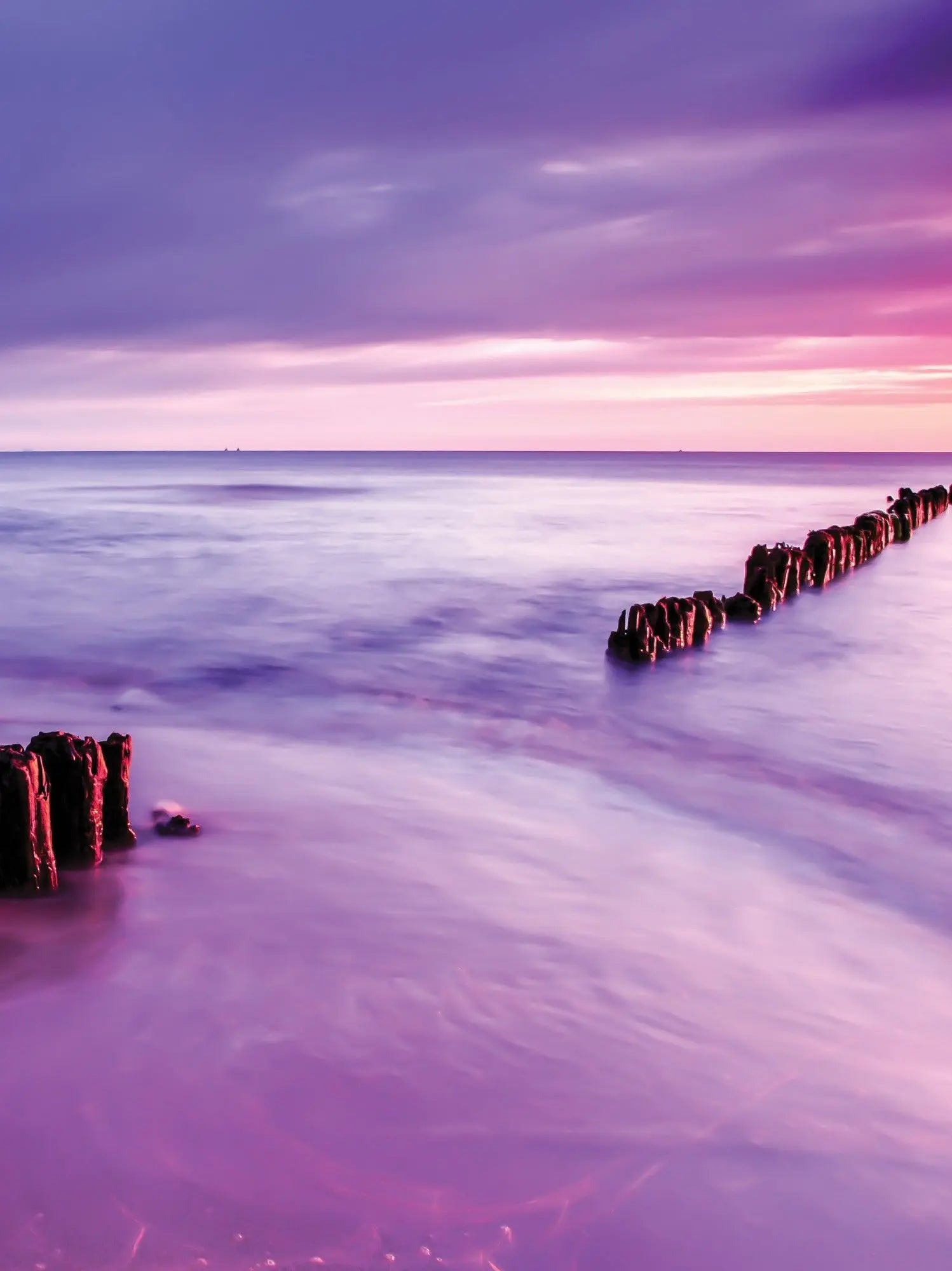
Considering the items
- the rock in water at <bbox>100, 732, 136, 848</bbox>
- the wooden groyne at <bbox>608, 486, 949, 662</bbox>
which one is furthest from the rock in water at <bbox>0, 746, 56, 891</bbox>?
the wooden groyne at <bbox>608, 486, 949, 662</bbox>

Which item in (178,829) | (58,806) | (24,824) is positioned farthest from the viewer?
(178,829)

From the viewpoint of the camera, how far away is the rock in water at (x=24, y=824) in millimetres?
4590

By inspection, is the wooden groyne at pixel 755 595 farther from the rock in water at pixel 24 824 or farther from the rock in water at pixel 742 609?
the rock in water at pixel 24 824

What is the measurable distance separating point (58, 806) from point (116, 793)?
15.0 inches

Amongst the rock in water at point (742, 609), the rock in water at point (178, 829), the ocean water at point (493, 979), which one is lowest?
the ocean water at point (493, 979)

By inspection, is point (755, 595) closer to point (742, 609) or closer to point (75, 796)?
point (742, 609)

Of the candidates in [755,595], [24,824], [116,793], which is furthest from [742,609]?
[24,824]

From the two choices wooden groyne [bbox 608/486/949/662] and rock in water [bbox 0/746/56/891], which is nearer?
rock in water [bbox 0/746/56/891]

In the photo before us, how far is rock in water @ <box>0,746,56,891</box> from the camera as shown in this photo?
4.59m

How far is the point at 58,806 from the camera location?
16.9 feet

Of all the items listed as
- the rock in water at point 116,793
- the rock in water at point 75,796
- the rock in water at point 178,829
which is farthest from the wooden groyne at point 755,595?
the rock in water at point 75,796

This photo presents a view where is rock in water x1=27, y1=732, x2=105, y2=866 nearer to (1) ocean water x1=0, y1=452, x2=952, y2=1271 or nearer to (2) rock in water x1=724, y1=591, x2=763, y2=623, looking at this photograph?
(1) ocean water x1=0, y1=452, x2=952, y2=1271

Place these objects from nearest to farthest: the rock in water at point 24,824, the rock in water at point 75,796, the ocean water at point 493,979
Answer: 1. the ocean water at point 493,979
2. the rock in water at point 24,824
3. the rock in water at point 75,796

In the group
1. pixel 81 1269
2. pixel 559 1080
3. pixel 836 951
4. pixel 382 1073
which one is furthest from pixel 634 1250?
pixel 836 951
